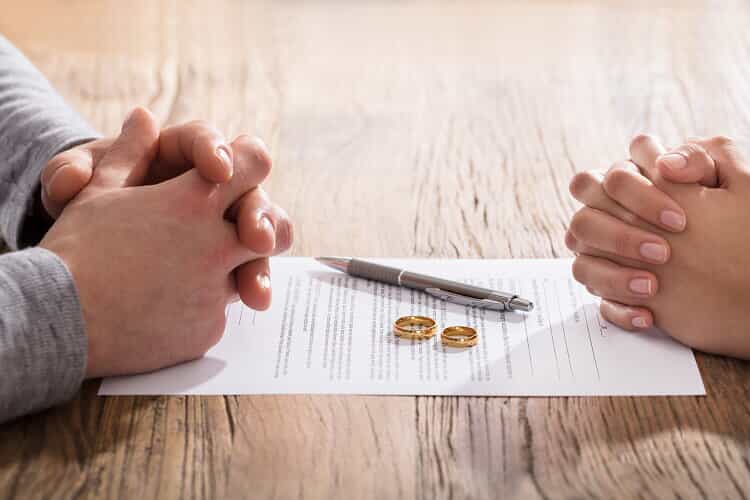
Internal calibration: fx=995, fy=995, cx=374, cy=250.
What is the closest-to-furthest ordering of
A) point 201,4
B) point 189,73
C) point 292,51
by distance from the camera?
point 189,73
point 292,51
point 201,4

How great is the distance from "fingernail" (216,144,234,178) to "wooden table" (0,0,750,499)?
0.62ft

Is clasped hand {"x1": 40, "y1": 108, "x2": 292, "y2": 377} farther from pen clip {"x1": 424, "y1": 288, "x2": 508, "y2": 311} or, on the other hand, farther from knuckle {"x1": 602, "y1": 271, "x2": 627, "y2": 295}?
knuckle {"x1": 602, "y1": 271, "x2": 627, "y2": 295}

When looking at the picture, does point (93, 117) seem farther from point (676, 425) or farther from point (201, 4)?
point (676, 425)

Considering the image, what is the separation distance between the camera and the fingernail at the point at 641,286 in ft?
2.99

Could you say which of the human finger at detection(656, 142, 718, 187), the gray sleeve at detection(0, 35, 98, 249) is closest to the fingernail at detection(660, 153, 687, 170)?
the human finger at detection(656, 142, 718, 187)

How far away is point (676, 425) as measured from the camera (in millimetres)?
788

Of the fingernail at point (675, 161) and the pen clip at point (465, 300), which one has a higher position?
the fingernail at point (675, 161)

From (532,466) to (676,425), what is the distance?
131 mm

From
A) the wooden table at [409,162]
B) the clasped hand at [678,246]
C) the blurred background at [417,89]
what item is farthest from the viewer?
the blurred background at [417,89]

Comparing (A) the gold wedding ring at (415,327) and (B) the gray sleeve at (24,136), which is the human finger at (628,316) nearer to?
(A) the gold wedding ring at (415,327)

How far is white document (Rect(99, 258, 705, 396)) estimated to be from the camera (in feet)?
2.75

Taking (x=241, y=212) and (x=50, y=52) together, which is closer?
(x=241, y=212)

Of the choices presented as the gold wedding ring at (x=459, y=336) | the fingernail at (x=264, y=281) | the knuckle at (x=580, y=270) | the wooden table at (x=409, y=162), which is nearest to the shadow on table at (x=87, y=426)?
the wooden table at (x=409, y=162)

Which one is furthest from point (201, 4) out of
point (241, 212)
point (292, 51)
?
point (241, 212)
